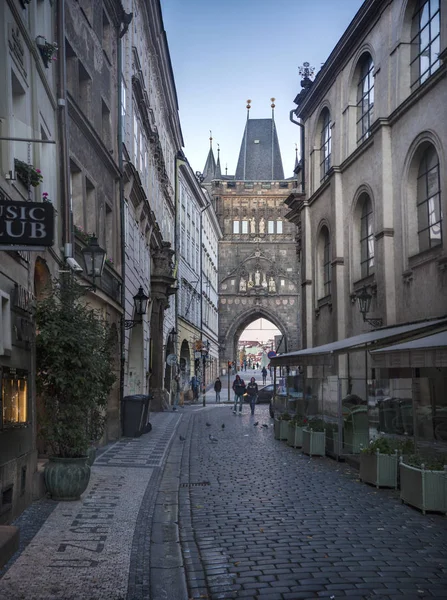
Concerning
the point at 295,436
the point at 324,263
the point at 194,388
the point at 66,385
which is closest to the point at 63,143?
the point at 66,385

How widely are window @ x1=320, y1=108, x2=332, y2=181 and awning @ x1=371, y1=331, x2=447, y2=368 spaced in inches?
668

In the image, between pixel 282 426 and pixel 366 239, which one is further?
pixel 366 239

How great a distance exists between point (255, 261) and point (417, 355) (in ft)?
221

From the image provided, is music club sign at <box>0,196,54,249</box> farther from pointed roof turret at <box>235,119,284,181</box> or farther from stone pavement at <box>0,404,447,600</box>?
pointed roof turret at <box>235,119,284,181</box>

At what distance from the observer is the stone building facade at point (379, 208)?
516 inches

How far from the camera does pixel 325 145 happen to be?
91.7 feet

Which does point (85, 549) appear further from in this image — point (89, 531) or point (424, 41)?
point (424, 41)

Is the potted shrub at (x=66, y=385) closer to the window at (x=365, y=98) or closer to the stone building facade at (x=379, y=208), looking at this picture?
the stone building facade at (x=379, y=208)

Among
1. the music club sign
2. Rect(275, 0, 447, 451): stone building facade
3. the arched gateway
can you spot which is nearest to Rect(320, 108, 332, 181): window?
Rect(275, 0, 447, 451): stone building facade

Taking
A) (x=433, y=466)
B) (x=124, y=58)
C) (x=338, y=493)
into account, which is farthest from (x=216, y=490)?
(x=124, y=58)

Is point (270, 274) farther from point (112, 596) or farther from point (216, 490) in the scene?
point (112, 596)

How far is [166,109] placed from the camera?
122 ft

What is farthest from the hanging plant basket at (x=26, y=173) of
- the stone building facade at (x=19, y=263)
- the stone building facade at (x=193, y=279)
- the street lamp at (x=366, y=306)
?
the stone building facade at (x=193, y=279)

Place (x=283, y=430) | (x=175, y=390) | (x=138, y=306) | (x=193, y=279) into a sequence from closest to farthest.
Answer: (x=283, y=430) < (x=138, y=306) < (x=175, y=390) < (x=193, y=279)
